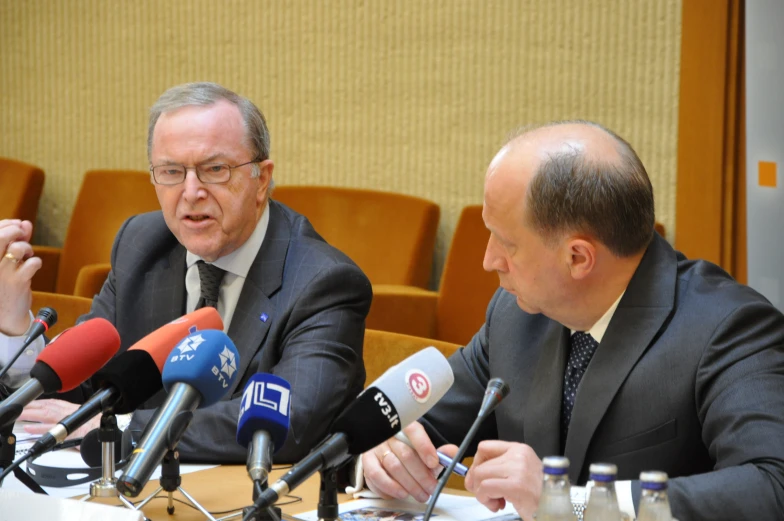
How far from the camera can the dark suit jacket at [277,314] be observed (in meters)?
2.32

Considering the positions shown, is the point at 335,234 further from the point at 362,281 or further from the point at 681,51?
the point at 362,281

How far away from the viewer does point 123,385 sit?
1.66m

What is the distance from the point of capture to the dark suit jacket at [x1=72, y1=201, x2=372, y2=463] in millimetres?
2324

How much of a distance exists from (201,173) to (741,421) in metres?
1.50

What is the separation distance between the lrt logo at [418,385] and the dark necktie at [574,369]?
0.67 meters

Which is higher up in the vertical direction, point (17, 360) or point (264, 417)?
point (264, 417)

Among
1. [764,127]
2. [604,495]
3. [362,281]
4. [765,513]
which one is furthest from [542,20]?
[604,495]

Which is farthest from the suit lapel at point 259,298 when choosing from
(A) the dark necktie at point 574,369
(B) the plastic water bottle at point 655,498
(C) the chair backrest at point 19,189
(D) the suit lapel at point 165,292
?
(C) the chair backrest at point 19,189

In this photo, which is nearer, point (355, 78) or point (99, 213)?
point (355, 78)

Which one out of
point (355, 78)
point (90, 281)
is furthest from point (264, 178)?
point (355, 78)

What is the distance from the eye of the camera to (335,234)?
17.0 ft

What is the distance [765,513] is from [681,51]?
3177 mm

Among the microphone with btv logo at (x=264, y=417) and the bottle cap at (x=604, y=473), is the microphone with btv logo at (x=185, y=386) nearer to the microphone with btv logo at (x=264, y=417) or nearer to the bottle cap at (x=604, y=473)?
the microphone with btv logo at (x=264, y=417)

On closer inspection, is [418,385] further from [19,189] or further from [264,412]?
[19,189]
